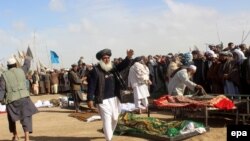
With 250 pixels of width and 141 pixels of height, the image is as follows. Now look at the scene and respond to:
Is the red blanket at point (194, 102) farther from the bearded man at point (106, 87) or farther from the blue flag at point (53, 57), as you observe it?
the blue flag at point (53, 57)

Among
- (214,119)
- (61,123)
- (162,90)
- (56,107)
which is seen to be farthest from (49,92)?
A: (214,119)

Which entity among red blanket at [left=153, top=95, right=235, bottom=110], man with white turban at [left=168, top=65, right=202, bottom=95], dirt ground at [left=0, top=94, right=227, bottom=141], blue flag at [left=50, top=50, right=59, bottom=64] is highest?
blue flag at [left=50, top=50, right=59, bottom=64]

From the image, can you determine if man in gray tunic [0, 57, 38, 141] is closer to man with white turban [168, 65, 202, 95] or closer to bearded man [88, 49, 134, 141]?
bearded man [88, 49, 134, 141]

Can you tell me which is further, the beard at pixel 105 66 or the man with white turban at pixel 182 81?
the man with white turban at pixel 182 81

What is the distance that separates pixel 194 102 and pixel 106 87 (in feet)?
8.18

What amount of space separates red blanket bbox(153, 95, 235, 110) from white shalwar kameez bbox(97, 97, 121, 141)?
6.78ft

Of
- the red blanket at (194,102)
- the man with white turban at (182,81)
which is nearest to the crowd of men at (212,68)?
the man with white turban at (182,81)

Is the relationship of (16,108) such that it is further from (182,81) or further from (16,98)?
(182,81)

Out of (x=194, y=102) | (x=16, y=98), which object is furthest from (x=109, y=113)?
(x=194, y=102)

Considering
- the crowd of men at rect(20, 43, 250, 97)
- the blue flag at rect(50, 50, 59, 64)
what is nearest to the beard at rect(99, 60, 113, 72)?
the crowd of men at rect(20, 43, 250, 97)

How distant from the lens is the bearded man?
872 cm

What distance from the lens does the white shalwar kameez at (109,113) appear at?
8.71 metres

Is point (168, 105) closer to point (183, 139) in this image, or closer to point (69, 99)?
point (183, 139)

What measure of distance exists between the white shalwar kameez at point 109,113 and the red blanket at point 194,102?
2.07 metres
